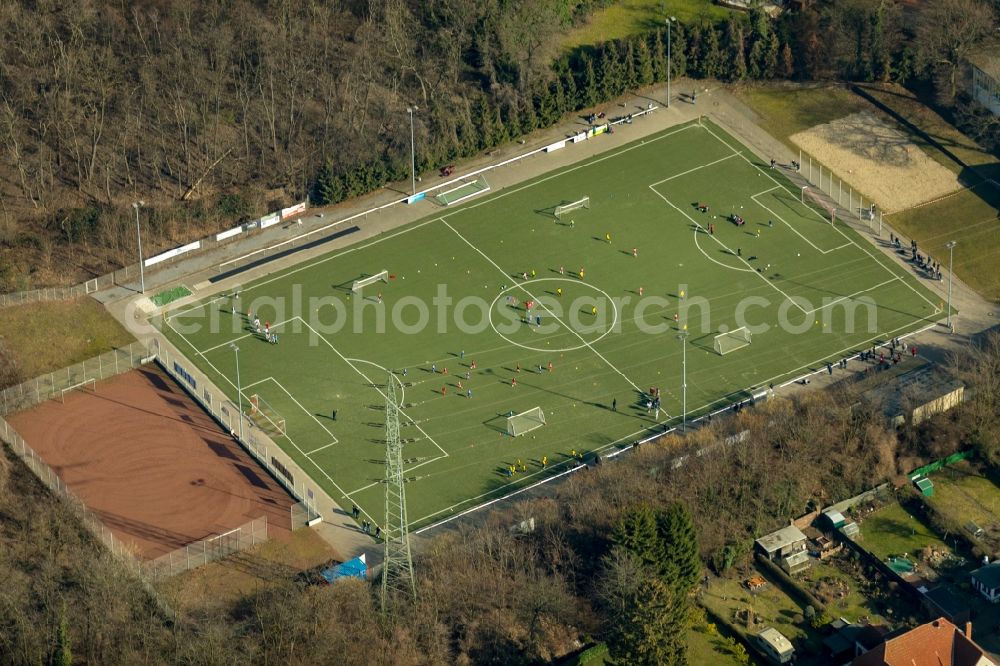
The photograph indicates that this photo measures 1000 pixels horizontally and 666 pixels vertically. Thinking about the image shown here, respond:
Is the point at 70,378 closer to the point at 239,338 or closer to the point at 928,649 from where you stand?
the point at 239,338

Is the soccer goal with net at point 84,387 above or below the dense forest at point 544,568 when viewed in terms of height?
above

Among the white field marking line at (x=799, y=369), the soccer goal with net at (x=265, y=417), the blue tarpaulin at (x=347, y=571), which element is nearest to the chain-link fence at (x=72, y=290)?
the soccer goal with net at (x=265, y=417)

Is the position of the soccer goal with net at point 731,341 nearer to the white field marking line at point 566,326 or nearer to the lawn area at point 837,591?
the white field marking line at point 566,326

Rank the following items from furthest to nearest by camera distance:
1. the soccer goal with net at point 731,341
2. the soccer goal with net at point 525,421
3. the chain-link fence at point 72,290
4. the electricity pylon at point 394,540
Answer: the chain-link fence at point 72,290, the soccer goal with net at point 731,341, the soccer goal with net at point 525,421, the electricity pylon at point 394,540

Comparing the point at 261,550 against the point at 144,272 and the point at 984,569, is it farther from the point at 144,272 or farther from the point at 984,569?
the point at 984,569

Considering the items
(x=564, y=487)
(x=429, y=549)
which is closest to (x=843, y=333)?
(x=564, y=487)

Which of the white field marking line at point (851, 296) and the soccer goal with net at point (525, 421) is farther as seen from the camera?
the white field marking line at point (851, 296)

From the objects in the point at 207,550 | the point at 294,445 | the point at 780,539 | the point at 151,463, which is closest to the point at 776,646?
the point at 780,539
